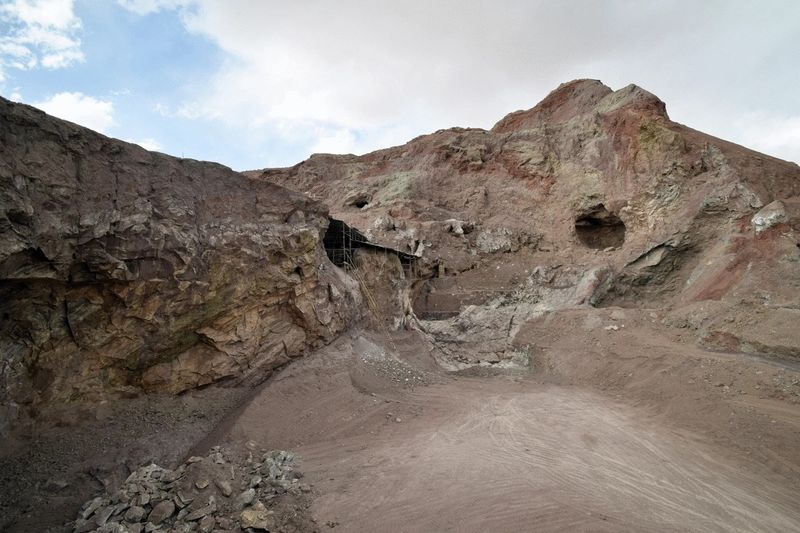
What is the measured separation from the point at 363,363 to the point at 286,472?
13.4 ft

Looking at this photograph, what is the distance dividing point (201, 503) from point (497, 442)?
168 inches

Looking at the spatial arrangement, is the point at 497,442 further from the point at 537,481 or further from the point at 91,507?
the point at 91,507

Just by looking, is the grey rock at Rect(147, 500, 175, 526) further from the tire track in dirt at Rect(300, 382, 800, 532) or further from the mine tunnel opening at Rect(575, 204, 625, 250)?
the mine tunnel opening at Rect(575, 204, 625, 250)

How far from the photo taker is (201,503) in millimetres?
4020

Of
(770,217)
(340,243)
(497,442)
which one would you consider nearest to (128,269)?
(497,442)

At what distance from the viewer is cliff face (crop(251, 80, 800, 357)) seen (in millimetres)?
11625

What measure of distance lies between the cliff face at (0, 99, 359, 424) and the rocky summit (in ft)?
0.10

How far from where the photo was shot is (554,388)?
960cm

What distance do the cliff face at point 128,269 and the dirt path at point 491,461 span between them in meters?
1.33

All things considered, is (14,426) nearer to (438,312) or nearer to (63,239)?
(63,239)

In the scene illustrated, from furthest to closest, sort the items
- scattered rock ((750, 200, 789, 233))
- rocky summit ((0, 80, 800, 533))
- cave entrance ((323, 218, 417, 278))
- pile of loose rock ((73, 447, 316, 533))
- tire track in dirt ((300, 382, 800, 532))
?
1. scattered rock ((750, 200, 789, 233))
2. cave entrance ((323, 218, 417, 278))
3. rocky summit ((0, 80, 800, 533))
4. tire track in dirt ((300, 382, 800, 532))
5. pile of loose rock ((73, 447, 316, 533))

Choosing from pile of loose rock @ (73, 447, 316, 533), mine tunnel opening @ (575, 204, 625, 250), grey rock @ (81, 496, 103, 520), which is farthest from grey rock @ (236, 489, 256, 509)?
mine tunnel opening @ (575, 204, 625, 250)

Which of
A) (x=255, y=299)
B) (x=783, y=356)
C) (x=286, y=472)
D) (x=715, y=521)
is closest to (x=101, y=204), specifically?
(x=255, y=299)

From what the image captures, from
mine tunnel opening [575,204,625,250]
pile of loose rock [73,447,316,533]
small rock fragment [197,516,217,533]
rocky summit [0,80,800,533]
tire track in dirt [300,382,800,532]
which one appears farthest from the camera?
mine tunnel opening [575,204,625,250]
